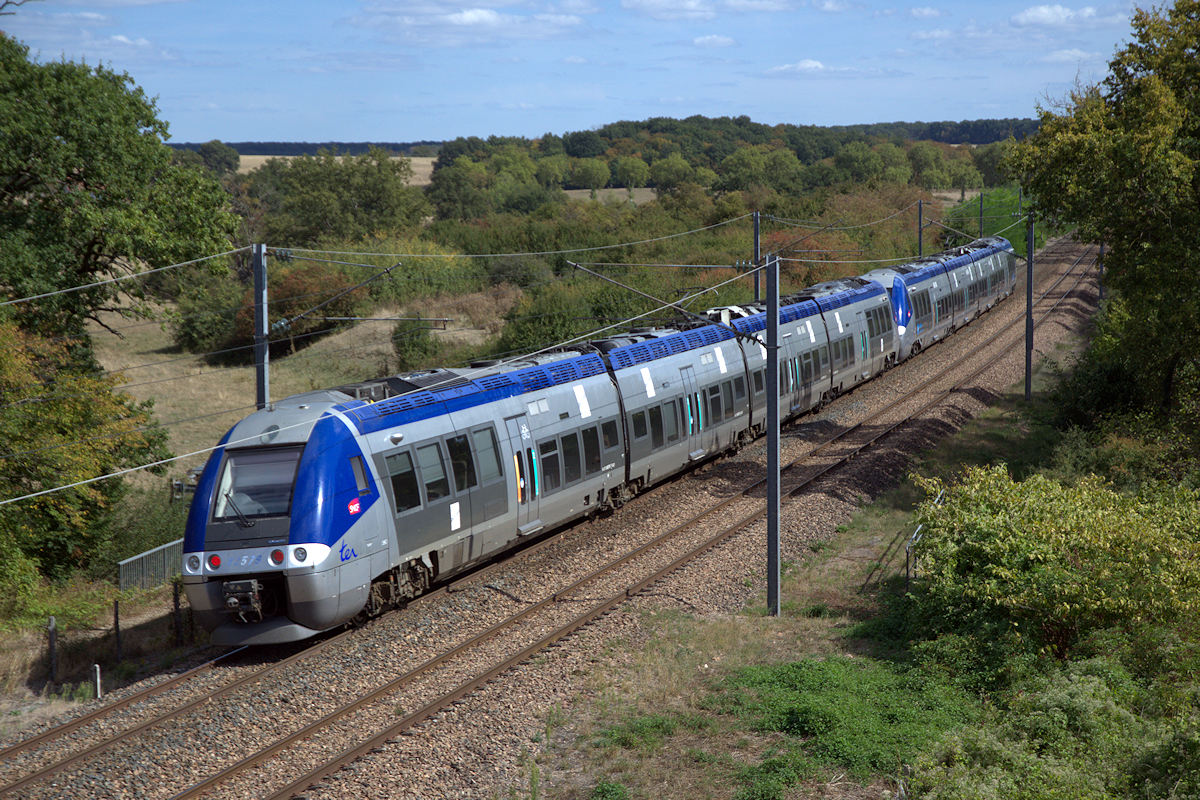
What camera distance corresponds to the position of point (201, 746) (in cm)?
1084

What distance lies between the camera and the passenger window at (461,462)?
1541cm

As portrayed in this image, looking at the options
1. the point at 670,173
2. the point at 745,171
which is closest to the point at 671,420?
the point at 745,171

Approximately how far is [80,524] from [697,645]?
41.2ft

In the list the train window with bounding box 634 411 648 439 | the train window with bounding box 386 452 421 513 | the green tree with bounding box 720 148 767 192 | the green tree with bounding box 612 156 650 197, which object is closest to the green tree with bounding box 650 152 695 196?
the green tree with bounding box 612 156 650 197

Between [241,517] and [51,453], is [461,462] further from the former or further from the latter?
[51,453]

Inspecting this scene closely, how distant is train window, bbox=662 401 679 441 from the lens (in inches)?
840

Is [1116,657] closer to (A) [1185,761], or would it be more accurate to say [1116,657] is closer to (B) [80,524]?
(A) [1185,761]

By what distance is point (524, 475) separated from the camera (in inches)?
671

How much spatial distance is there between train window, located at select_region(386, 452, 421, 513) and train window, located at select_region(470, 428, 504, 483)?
5.03 ft

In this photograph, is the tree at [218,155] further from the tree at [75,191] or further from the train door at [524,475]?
the train door at [524,475]

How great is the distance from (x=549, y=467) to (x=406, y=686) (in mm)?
5958

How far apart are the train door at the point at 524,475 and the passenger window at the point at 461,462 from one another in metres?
1.09

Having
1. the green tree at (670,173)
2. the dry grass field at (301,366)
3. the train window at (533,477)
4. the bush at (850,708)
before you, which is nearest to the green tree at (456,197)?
the green tree at (670,173)

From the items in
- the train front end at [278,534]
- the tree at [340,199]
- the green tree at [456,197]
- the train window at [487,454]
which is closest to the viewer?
the train front end at [278,534]
